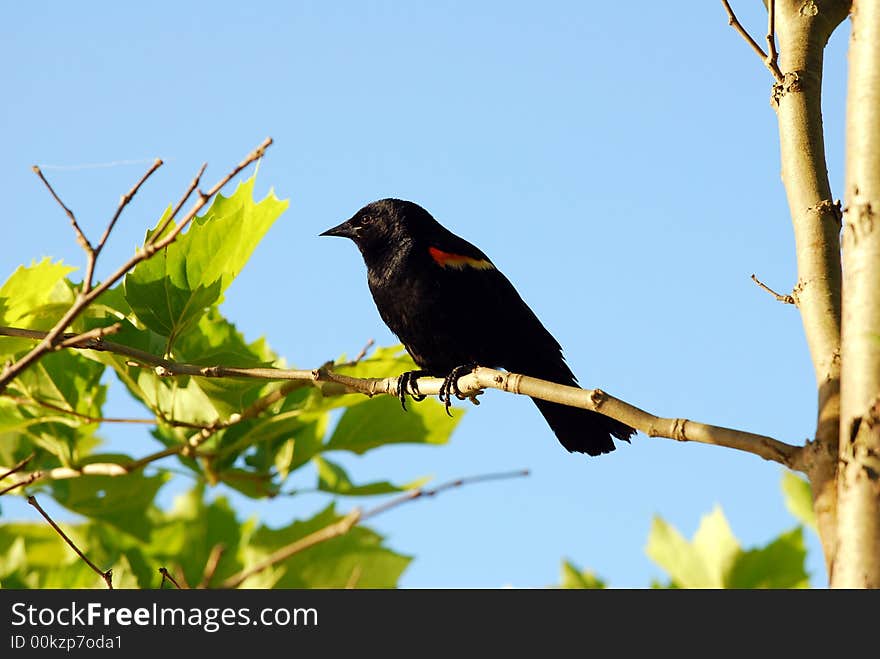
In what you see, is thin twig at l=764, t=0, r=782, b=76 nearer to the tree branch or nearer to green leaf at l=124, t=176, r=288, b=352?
the tree branch

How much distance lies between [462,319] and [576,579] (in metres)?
1.35

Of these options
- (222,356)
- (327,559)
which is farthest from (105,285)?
(327,559)

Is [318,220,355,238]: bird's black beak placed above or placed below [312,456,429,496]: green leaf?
above

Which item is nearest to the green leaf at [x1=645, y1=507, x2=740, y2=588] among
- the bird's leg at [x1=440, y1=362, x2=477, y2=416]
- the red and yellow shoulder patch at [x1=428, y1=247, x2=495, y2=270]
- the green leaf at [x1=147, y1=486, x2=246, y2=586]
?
the bird's leg at [x1=440, y1=362, x2=477, y2=416]

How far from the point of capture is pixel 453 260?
5141 millimetres

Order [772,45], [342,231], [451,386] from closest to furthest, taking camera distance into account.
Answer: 1. [772,45]
2. [451,386]
3. [342,231]

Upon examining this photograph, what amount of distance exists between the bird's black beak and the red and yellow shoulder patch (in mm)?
715

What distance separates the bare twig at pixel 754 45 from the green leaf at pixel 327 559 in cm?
265

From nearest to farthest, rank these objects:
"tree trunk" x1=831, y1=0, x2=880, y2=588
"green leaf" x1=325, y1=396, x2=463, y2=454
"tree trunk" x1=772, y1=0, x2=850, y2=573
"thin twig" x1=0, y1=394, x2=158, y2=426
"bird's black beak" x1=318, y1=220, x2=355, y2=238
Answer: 1. "tree trunk" x1=831, y1=0, x2=880, y2=588
2. "tree trunk" x1=772, y1=0, x2=850, y2=573
3. "thin twig" x1=0, y1=394, x2=158, y2=426
4. "green leaf" x1=325, y1=396, x2=463, y2=454
5. "bird's black beak" x1=318, y1=220, x2=355, y2=238

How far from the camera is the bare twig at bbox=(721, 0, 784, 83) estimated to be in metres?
2.95

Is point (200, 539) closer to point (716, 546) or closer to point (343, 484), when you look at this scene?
point (343, 484)

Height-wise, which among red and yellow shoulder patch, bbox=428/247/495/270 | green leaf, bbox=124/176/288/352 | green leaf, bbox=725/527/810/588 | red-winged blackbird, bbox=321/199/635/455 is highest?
red and yellow shoulder patch, bbox=428/247/495/270
